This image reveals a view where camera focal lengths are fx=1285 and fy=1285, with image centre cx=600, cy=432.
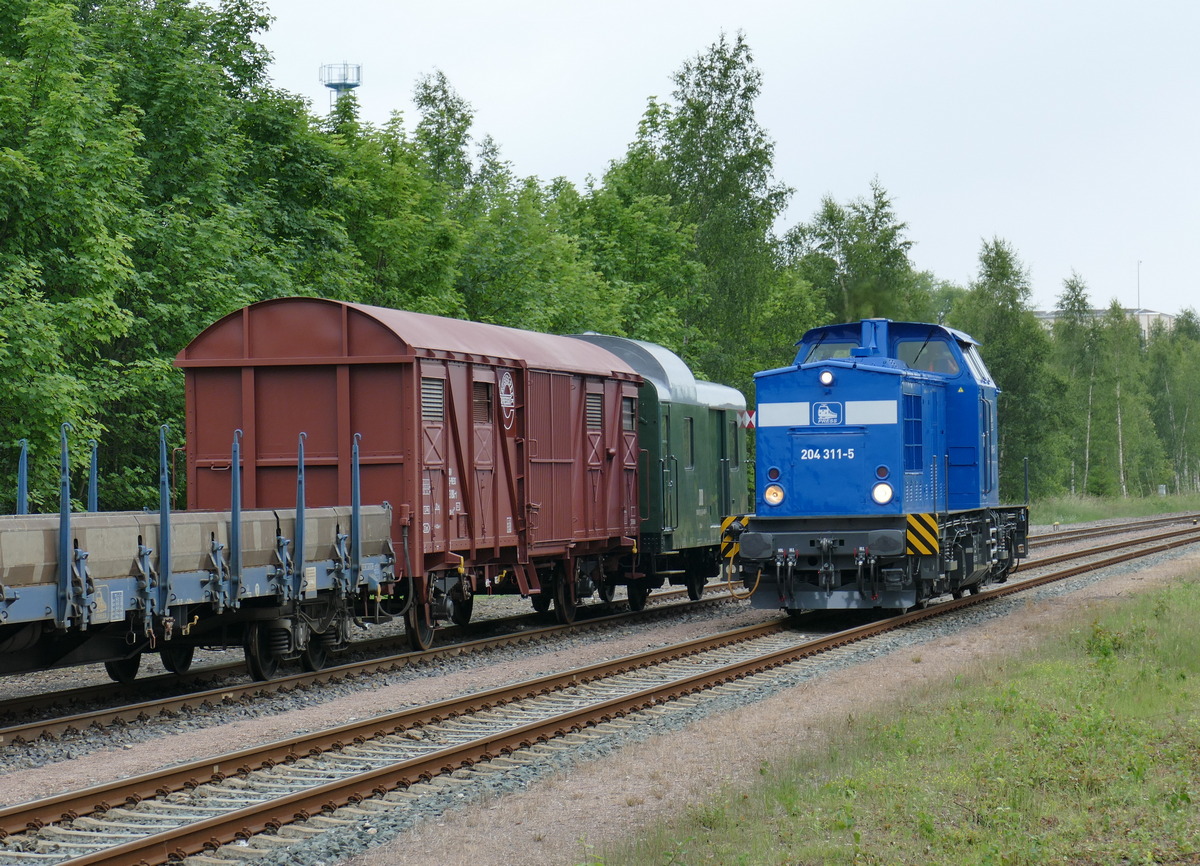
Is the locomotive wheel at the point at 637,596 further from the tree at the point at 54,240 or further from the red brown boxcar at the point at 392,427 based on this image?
the tree at the point at 54,240

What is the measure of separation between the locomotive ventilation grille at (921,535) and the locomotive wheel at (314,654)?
744 centimetres

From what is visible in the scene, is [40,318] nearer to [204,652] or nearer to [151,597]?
[204,652]

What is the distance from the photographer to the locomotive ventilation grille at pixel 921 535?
16.3 meters

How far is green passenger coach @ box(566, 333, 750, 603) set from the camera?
1914 centimetres

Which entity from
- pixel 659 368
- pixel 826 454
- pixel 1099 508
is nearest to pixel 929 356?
pixel 826 454

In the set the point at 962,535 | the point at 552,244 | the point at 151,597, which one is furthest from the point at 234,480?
the point at 552,244

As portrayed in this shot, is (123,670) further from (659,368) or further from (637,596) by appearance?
(659,368)

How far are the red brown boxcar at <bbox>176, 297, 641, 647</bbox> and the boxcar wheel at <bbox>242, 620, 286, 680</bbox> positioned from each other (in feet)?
5.25

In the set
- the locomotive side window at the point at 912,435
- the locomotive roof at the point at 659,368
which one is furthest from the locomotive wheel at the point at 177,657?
the locomotive side window at the point at 912,435

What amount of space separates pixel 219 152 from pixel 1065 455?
6113 centimetres

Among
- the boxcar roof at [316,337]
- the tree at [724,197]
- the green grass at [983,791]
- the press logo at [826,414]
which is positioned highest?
the tree at [724,197]

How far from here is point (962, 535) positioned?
1831cm

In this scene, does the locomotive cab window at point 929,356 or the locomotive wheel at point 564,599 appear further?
the locomotive cab window at point 929,356

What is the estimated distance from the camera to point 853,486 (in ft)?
54.8
